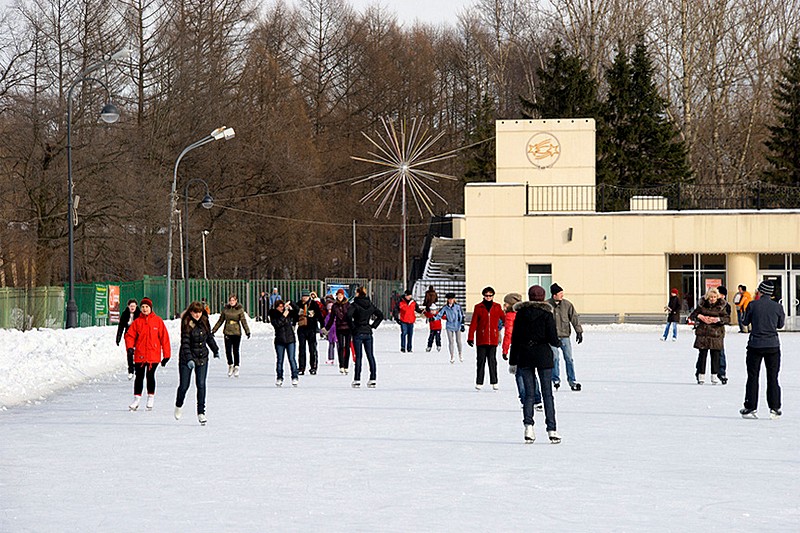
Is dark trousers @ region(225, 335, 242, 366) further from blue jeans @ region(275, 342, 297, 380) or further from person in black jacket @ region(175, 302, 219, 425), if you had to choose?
person in black jacket @ region(175, 302, 219, 425)

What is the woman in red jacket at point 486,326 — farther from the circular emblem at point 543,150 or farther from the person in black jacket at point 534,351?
the circular emblem at point 543,150

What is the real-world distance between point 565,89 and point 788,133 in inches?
465

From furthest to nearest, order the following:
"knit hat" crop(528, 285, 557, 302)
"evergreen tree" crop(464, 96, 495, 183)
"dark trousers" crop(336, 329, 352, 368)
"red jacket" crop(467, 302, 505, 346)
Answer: "evergreen tree" crop(464, 96, 495, 183) → "dark trousers" crop(336, 329, 352, 368) → "red jacket" crop(467, 302, 505, 346) → "knit hat" crop(528, 285, 557, 302)

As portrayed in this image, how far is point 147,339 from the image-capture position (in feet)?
54.3

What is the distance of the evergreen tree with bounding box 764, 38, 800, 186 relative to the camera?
205ft

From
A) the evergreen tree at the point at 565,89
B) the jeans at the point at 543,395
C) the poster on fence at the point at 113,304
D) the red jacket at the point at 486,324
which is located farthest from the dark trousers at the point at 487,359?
the evergreen tree at the point at 565,89

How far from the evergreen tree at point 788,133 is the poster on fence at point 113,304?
35.2m

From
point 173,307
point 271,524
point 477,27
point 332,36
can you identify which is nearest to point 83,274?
point 173,307

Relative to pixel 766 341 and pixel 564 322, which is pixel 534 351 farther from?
pixel 564 322

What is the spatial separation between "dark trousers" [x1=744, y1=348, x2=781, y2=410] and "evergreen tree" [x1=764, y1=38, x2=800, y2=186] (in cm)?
4950

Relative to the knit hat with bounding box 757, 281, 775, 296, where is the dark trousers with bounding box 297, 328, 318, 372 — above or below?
below

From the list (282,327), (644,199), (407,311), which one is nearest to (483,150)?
(644,199)

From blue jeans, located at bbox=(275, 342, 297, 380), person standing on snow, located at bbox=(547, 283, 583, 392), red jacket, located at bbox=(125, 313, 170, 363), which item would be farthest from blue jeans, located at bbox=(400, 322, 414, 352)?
red jacket, located at bbox=(125, 313, 170, 363)

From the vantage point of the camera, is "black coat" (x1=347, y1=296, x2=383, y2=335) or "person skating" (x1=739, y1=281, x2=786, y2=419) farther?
"black coat" (x1=347, y1=296, x2=383, y2=335)
